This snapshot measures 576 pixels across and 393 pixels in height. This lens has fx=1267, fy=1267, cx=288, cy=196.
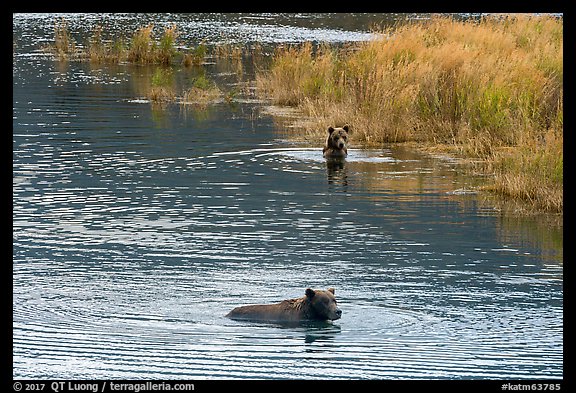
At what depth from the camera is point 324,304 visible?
41.2 ft

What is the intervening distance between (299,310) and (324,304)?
0.29m

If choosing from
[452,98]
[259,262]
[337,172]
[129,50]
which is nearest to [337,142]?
[337,172]

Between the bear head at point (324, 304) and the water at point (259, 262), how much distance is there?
0.38 ft

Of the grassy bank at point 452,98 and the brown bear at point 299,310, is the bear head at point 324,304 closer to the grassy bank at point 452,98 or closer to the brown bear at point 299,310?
the brown bear at point 299,310

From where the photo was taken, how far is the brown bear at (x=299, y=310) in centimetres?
1259

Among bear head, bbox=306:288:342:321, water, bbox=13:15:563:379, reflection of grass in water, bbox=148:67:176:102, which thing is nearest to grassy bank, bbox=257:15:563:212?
water, bbox=13:15:563:379

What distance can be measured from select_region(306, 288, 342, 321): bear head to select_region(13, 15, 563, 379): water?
116 mm

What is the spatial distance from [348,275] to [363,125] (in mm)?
12474

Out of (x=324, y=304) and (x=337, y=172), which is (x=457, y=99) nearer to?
Answer: (x=337, y=172)

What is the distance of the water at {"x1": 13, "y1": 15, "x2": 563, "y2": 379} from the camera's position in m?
11.6

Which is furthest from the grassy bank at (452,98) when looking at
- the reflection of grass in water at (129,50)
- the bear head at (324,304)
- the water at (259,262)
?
the reflection of grass in water at (129,50)

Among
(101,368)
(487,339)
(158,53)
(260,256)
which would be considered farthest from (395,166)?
(158,53)

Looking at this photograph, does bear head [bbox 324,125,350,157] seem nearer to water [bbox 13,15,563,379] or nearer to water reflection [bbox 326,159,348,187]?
water reflection [bbox 326,159,348,187]
